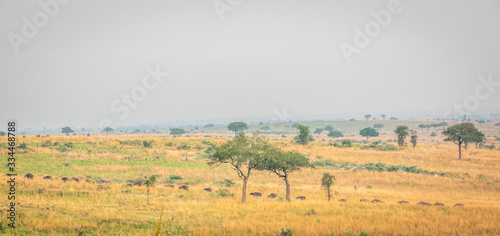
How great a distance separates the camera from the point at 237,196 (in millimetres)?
29062

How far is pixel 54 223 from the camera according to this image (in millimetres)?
14750

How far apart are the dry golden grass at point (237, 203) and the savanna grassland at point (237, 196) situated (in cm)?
8

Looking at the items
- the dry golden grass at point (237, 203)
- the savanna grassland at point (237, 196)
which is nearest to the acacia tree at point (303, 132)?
the savanna grassland at point (237, 196)

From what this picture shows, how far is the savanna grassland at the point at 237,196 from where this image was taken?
15406 millimetres

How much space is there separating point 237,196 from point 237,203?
14.7 feet

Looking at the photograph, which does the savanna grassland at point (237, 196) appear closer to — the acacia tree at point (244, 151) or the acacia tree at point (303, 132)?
the acacia tree at point (244, 151)

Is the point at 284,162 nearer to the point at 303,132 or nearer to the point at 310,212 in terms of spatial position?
the point at 310,212

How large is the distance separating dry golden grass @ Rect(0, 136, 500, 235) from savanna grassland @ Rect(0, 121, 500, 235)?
83 millimetres

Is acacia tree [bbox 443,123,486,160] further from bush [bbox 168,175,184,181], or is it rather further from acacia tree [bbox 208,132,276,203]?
bush [bbox 168,175,184,181]

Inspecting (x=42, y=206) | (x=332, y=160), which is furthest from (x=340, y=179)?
(x=42, y=206)

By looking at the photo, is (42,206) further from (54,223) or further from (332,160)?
(332,160)

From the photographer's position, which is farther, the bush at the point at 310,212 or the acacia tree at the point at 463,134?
the acacia tree at the point at 463,134

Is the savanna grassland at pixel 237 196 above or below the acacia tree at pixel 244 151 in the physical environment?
below

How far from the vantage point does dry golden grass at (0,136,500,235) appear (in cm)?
1521
